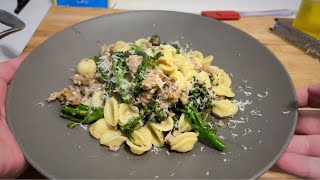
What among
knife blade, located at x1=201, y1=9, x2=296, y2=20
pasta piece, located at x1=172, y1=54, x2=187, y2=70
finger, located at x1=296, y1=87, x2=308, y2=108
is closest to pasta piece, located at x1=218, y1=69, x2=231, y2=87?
pasta piece, located at x1=172, y1=54, x2=187, y2=70

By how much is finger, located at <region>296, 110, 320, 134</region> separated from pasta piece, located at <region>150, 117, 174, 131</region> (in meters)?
0.97

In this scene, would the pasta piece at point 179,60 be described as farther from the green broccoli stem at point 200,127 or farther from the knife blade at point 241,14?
the knife blade at point 241,14

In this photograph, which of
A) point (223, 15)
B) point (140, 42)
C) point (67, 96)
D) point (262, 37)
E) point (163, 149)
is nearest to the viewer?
point (163, 149)

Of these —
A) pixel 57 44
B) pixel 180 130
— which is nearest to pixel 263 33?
pixel 180 130

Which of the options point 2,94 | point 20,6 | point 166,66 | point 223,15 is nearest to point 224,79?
point 166,66

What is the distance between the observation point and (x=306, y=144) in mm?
2148

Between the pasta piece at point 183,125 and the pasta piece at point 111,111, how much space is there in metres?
0.37

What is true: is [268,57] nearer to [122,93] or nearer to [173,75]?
[173,75]

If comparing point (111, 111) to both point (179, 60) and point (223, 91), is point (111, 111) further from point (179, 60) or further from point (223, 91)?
point (223, 91)

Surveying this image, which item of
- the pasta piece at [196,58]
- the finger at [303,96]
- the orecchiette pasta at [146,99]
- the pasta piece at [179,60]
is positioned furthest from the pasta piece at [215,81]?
the finger at [303,96]

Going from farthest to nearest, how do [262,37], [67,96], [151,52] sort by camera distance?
[262,37] → [151,52] → [67,96]

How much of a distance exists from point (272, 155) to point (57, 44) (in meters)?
1.63

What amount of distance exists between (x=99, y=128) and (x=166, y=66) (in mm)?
595

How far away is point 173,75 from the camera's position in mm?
2105
